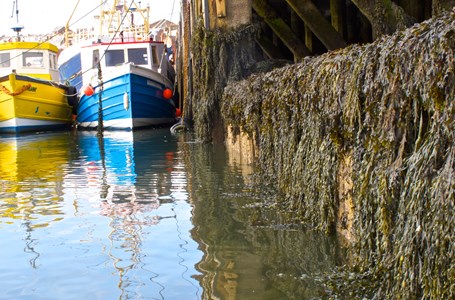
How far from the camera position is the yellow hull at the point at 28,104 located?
25719mm

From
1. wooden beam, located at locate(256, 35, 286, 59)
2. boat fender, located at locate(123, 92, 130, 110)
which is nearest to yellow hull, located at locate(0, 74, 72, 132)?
boat fender, located at locate(123, 92, 130, 110)

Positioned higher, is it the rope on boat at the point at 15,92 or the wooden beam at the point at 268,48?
the wooden beam at the point at 268,48

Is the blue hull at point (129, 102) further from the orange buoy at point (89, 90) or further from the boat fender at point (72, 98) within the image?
the boat fender at point (72, 98)

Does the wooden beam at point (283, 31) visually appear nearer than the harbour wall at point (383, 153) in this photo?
No

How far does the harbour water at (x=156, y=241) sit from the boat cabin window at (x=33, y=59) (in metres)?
20.7

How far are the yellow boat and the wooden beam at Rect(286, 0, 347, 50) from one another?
16.1 metres

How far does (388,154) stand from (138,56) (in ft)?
77.3

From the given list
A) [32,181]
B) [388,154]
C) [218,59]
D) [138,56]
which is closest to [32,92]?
[138,56]

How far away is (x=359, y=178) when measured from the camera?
4.16 metres

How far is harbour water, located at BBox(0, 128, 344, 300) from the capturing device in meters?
4.44

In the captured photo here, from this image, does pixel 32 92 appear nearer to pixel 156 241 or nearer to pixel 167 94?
pixel 167 94

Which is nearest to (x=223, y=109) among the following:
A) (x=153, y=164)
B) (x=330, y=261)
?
(x=153, y=164)

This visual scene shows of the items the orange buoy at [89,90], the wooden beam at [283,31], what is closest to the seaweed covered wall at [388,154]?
the wooden beam at [283,31]

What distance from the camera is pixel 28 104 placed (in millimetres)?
26422
